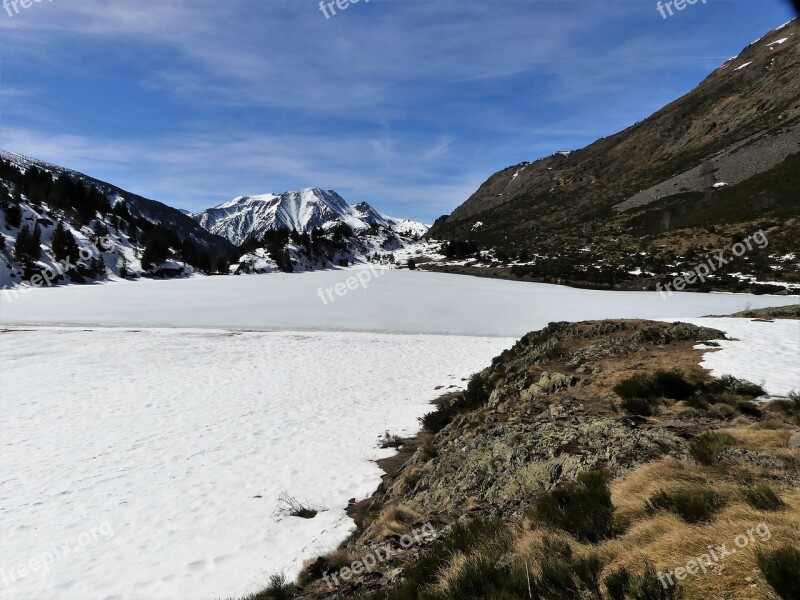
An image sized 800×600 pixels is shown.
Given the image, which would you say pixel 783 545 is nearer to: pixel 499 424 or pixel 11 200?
pixel 499 424

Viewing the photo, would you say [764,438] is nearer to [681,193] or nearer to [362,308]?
[362,308]

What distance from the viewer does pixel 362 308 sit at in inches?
1811

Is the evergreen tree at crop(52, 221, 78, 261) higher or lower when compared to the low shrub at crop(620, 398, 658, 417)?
higher

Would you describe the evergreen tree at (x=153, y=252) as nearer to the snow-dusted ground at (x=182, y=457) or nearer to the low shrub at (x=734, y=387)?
the snow-dusted ground at (x=182, y=457)

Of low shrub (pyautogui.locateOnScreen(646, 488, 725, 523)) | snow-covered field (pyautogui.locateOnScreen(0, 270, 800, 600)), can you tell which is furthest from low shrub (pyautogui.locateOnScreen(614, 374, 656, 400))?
low shrub (pyautogui.locateOnScreen(646, 488, 725, 523))

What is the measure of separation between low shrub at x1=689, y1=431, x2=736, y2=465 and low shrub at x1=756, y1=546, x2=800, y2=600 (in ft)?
8.21

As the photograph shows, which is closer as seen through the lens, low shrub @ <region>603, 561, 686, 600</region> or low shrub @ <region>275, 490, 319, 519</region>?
low shrub @ <region>603, 561, 686, 600</region>

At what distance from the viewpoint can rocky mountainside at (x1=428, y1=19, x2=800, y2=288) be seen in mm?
62938

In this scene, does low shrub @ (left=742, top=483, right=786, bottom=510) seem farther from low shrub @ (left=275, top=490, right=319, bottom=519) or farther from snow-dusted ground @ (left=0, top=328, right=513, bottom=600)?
low shrub @ (left=275, top=490, right=319, bottom=519)

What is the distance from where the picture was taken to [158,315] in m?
38.9

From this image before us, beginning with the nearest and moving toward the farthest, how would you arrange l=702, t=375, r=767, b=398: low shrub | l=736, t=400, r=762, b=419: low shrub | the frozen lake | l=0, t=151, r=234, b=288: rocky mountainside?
1. l=736, t=400, r=762, b=419: low shrub
2. l=702, t=375, r=767, b=398: low shrub
3. the frozen lake
4. l=0, t=151, r=234, b=288: rocky mountainside

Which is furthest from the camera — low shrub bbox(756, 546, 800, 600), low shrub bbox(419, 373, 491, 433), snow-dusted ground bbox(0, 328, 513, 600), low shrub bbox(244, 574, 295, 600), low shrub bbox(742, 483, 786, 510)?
low shrub bbox(419, 373, 491, 433)

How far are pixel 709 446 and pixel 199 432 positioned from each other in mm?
13681

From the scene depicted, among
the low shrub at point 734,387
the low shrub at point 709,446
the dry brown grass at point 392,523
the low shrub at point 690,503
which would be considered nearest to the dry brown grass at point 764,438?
the low shrub at point 709,446
